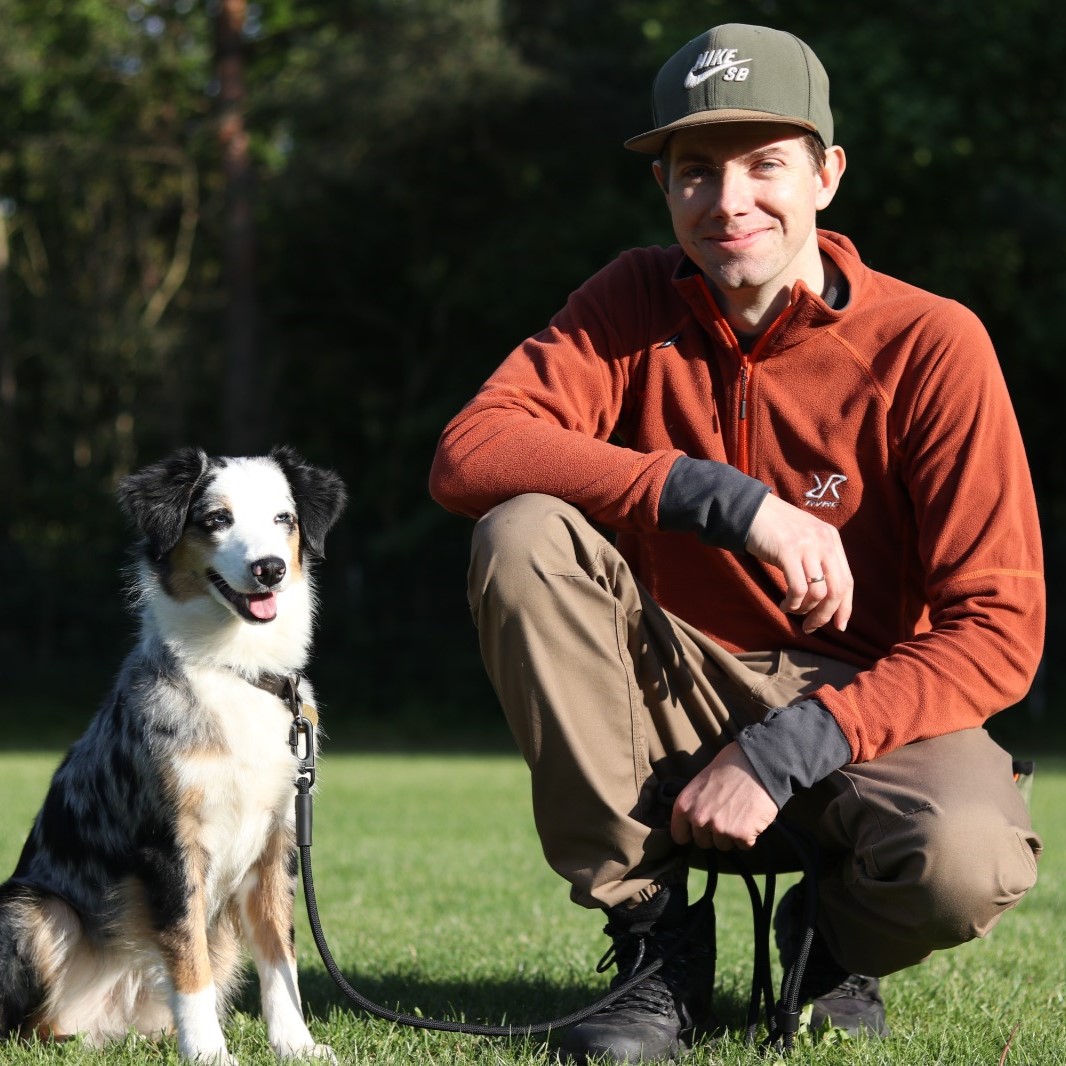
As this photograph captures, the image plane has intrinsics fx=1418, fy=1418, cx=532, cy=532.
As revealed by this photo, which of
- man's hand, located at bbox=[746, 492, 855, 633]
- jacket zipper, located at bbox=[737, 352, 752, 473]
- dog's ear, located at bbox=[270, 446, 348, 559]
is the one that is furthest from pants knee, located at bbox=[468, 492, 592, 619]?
dog's ear, located at bbox=[270, 446, 348, 559]

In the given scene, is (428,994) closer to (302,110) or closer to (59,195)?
(302,110)

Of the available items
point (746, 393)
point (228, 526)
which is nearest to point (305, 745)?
point (228, 526)

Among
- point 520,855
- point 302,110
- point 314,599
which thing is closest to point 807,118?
point 314,599

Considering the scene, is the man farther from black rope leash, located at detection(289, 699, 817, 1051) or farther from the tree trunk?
the tree trunk

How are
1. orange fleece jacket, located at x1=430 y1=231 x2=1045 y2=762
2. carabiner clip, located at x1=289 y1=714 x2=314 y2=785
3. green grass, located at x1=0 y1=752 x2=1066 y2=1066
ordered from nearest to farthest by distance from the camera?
orange fleece jacket, located at x1=430 y1=231 x2=1045 y2=762 → green grass, located at x1=0 y1=752 x2=1066 y2=1066 → carabiner clip, located at x1=289 y1=714 x2=314 y2=785

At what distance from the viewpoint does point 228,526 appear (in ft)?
12.3

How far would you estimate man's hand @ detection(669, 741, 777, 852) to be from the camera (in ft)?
9.53

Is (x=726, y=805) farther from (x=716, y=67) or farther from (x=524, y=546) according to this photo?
(x=716, y=67)

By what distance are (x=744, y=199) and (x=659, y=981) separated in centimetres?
183

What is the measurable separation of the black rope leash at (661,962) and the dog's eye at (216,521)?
2.04 feet

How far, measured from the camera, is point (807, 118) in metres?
3.37

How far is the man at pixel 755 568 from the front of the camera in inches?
117

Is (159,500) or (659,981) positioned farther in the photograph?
(159,500)

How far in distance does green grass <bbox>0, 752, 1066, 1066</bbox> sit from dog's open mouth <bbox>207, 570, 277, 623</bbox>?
1.02 metres
